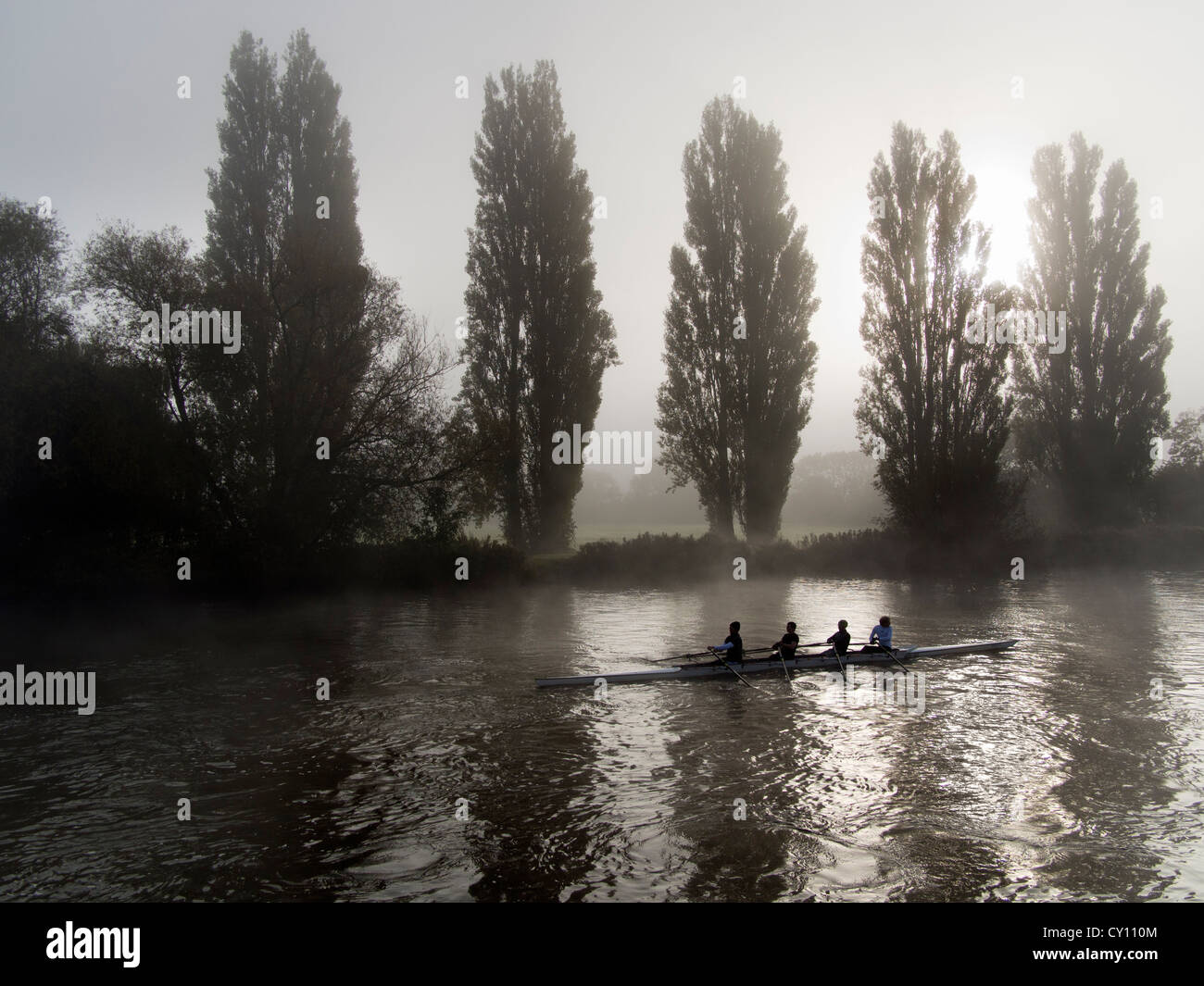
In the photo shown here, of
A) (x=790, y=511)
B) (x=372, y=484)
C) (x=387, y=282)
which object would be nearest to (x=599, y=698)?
(x=372, y=484)

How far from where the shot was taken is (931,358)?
3725cm

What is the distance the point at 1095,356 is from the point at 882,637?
34394 millimetres

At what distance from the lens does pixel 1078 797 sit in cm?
980

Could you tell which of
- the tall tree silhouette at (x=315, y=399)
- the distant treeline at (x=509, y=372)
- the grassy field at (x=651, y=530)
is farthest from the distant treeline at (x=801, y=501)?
the tall tree silhouette at (x=315, y=399)

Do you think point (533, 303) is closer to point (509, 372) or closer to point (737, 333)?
point (509, 372)

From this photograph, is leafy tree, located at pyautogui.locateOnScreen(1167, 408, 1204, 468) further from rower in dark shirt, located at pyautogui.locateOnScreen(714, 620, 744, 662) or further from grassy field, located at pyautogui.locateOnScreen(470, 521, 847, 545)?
rower in dark shirt, located at pyautogui.locateOnScreen(714, 620, 744, 662)

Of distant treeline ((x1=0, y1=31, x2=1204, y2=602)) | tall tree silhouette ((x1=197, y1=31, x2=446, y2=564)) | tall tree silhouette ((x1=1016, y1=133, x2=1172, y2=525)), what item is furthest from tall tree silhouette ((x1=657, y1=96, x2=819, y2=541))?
tall tree silhouette ((x1=1016, y1=133, x2=1172, y2=525))

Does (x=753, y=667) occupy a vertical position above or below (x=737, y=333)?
below

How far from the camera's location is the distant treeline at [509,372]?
28703mm

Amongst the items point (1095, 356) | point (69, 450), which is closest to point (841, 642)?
point (69, 450)

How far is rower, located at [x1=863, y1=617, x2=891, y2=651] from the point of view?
17531mm

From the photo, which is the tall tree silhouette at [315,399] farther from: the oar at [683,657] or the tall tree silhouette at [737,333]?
the oar at [683,657]

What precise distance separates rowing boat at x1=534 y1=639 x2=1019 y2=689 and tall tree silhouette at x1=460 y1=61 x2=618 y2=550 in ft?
65.6

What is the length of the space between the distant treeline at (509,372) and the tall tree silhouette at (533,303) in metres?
0.12
